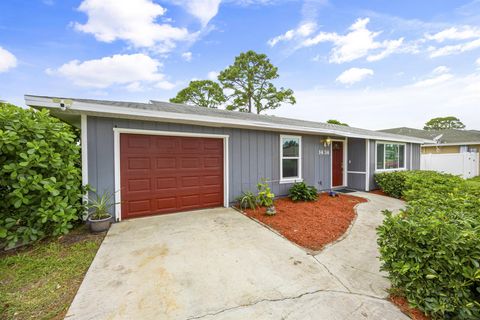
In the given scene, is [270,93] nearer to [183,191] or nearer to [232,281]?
[183,191]

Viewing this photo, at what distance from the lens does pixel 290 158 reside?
22.5 feet

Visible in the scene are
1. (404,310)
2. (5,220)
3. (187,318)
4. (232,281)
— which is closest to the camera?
(187,318)

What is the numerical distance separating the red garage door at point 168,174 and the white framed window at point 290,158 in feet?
7.36

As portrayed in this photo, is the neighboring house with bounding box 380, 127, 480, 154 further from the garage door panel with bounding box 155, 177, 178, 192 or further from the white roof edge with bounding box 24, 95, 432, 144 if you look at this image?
the garage door panel with bounding box 155, 177, 178, 192

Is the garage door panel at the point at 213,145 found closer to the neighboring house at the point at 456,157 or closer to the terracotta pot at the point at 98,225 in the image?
the terracotta pot at the point at 98,225

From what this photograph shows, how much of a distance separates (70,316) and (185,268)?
1.17 meters

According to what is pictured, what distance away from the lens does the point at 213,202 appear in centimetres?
560

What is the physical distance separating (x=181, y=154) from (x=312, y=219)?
3.66 meters

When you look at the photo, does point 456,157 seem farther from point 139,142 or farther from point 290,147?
point 139,142

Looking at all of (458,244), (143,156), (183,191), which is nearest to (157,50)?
(143,156)

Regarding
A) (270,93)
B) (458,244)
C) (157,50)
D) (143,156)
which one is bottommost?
(458,244)

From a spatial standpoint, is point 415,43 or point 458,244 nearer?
point 458,244

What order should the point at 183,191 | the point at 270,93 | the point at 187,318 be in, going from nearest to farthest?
1. the point at 187,318
2. the point at 183,191
3. the point at 270,93

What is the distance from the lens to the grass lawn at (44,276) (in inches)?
74.5
